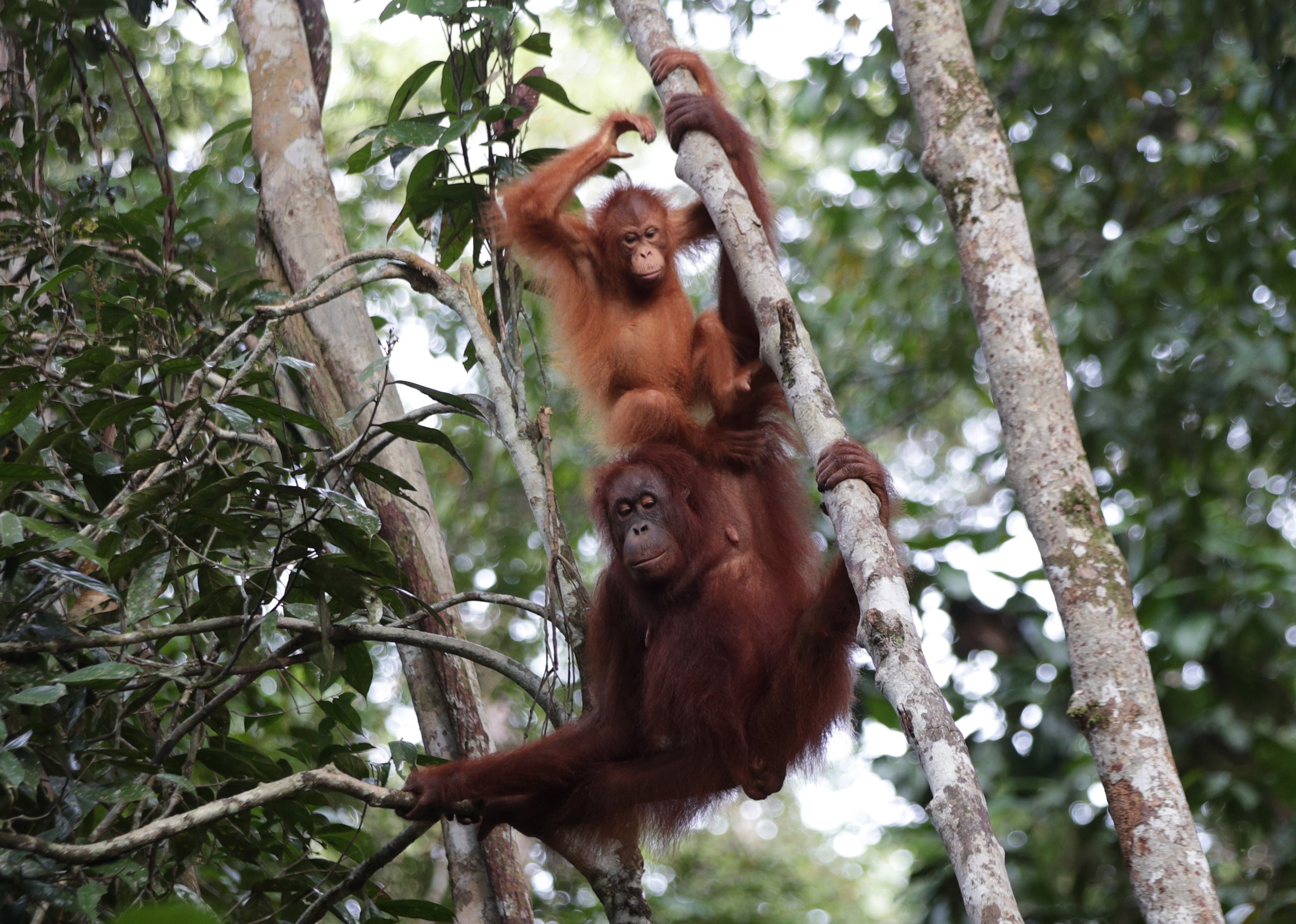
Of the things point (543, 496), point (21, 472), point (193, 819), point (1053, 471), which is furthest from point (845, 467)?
point (21, 472)

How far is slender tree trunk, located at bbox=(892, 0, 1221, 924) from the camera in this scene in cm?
215

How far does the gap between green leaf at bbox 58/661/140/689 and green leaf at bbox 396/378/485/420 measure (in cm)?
99

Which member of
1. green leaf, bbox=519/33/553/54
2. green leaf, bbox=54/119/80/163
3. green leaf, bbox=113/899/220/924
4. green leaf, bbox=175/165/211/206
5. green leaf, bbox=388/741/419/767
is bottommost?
green leaf, bbox=113/899/220/924

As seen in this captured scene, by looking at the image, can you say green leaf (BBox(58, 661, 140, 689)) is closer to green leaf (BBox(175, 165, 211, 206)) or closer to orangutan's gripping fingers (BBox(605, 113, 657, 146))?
green leaf (BBox(175, 165, 211, 206))

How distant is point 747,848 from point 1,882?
8590 millimetres

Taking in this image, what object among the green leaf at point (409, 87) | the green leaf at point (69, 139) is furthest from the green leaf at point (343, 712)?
the green leaf at point (69, 139)

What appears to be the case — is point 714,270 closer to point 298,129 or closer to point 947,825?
point 298,129

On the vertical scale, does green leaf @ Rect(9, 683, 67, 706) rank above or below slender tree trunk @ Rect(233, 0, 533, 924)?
below

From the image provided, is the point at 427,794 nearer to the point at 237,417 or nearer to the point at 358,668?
the point at 358,668

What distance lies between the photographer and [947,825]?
5.36 ft

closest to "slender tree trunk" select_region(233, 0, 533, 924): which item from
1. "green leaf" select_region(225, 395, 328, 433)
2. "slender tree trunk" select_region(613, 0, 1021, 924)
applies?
"green leaf" select_region(225, 395, 328, 433)

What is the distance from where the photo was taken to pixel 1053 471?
2596mm

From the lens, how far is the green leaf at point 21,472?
213 cm

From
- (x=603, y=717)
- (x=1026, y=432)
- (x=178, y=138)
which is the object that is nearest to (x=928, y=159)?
(x=1026, y=432)
